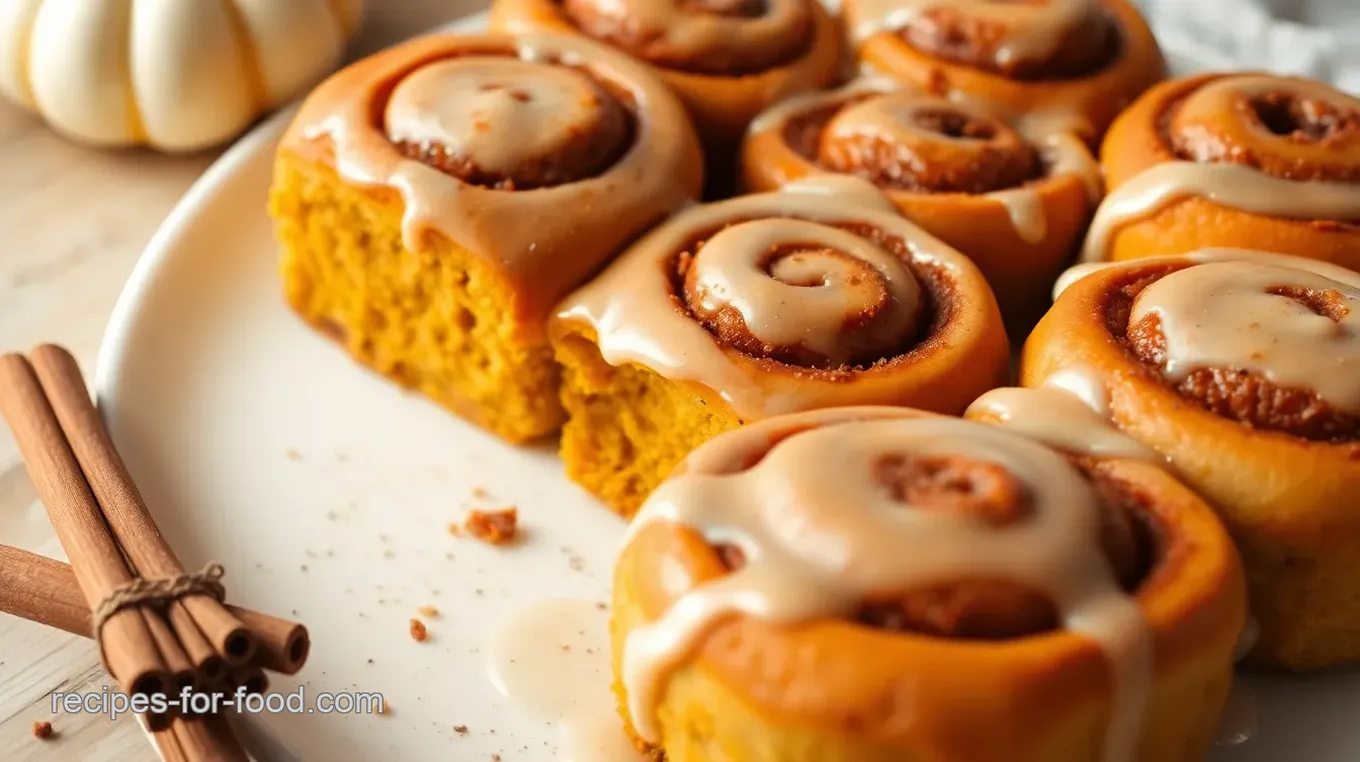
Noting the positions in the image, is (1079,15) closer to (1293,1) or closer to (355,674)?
(1293,1)

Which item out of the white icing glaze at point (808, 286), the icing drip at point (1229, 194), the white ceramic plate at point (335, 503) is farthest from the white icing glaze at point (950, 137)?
the white ceramic plate at point (335, 503)

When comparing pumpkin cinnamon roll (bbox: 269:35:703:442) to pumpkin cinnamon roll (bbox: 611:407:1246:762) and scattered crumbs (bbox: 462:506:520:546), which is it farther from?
pumpkin cinnamon roll (bbox: 611:407:1246:762)

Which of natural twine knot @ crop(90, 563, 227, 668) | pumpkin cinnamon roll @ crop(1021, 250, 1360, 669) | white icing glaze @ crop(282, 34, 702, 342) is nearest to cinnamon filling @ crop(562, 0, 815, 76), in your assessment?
white icing glaze @ crop(282, 34, 702, 342)

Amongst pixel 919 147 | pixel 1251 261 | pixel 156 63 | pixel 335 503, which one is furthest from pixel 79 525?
pixel 1251 261

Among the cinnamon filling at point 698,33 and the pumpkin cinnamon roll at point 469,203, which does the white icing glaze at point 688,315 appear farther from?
the cinnamon filling at point 698,33

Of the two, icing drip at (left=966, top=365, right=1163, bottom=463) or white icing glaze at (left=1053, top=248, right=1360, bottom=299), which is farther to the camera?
white icing glaze at (left=1053, top=248, right=1360, bottom=299)

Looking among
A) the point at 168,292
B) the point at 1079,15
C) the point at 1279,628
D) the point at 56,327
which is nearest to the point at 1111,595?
the point at 1279,628

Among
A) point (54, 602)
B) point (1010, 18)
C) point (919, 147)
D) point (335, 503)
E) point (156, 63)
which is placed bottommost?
point (335, 503)

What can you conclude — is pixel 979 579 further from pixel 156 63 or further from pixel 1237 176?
pixel 156 63
